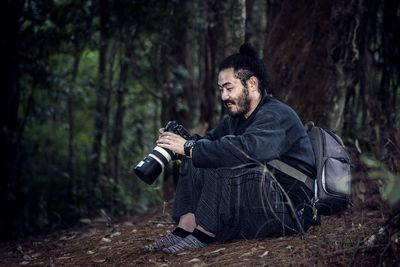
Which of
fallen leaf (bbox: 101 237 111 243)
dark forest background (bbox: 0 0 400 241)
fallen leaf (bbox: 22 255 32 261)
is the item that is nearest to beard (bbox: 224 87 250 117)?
dark forest background (bbox: 0 0 400 241)

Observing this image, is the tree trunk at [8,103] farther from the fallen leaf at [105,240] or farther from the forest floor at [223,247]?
the fallen leaf at [105,240]

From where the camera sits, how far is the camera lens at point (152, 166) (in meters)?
4.75

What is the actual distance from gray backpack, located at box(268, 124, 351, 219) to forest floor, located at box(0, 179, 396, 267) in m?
0.25

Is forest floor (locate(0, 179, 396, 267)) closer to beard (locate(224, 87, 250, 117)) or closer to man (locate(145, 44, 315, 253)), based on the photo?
man (locate(145, 44, 315, 253))

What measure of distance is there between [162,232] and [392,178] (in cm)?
337

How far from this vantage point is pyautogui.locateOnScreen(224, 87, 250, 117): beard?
498cm

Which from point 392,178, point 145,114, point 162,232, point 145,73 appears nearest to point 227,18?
point 145,73

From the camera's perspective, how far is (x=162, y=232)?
6070 mm

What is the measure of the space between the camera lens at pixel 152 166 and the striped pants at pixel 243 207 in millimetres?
345

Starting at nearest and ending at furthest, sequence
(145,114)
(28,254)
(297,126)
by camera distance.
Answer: (297,126), (28,254), (145,114)

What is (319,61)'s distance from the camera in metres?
6.70

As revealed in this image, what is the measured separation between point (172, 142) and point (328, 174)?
4.10ft

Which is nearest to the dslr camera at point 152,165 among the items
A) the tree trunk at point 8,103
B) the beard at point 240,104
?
the beard at point 240,104

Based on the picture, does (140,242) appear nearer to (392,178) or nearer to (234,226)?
(234,226)
